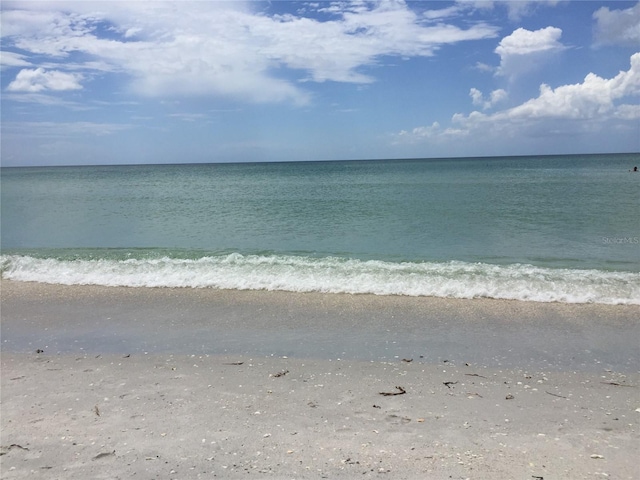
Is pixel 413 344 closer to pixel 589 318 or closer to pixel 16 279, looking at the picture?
pixel 589 318

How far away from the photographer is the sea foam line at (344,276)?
9.54 meters

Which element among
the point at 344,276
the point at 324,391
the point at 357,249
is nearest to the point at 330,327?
the point at 324,391

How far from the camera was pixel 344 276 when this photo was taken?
10859 mm

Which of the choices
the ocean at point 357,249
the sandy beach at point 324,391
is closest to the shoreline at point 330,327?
the sandy beach at point 324,391

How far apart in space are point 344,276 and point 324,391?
18.2ft

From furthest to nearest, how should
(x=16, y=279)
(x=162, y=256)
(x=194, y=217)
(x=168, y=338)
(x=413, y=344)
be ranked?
(x=194, y=217)
(x=162, y=256)
(x=16, y=279)
(x=168, y=338)
(x=413, y=344)

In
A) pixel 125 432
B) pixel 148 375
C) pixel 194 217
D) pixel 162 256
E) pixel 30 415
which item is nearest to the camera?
pixel 125 432

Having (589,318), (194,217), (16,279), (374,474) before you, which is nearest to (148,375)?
(374,474)

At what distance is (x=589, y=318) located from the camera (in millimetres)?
8000

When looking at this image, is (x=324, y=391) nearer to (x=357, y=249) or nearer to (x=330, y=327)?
(x=330, y=327)

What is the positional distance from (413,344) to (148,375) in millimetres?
3562

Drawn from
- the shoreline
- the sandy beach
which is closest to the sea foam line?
the shoreline

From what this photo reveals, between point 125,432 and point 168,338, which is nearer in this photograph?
point 125,432

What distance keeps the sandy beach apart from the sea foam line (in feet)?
2.24
